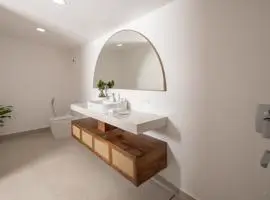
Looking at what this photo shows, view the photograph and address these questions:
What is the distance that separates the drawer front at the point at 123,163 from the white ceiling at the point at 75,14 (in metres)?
1.67

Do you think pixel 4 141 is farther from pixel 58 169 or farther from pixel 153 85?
pixel 153 85

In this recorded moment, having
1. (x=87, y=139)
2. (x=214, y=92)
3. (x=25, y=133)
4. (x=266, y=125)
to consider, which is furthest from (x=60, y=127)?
(x=266, y=125)

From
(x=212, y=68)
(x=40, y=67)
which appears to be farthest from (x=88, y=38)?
(x=212, y=68)

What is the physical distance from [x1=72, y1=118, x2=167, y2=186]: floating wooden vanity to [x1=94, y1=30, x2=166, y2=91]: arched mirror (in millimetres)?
666

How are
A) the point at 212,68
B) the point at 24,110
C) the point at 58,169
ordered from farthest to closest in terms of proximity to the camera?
the point at 24,110 < the point at 58,169 < the point at 212,68

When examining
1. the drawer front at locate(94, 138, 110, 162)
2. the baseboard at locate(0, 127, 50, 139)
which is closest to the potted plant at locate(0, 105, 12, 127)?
the baseboard at locate(0, 127, 50, 139)

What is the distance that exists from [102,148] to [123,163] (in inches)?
18.5

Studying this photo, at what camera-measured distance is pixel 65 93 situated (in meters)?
4.68

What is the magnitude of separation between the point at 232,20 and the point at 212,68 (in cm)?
40

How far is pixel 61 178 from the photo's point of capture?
238 centimetres

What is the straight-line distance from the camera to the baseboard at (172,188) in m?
1.96

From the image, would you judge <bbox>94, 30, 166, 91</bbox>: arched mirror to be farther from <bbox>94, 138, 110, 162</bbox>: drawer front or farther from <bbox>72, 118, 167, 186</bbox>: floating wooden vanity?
<bbox>94, 138, 110, 162</bbox>: drawer front

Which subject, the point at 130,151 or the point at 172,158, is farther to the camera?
the point at 172,158

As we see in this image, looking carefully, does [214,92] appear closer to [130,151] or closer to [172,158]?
[172,158]
